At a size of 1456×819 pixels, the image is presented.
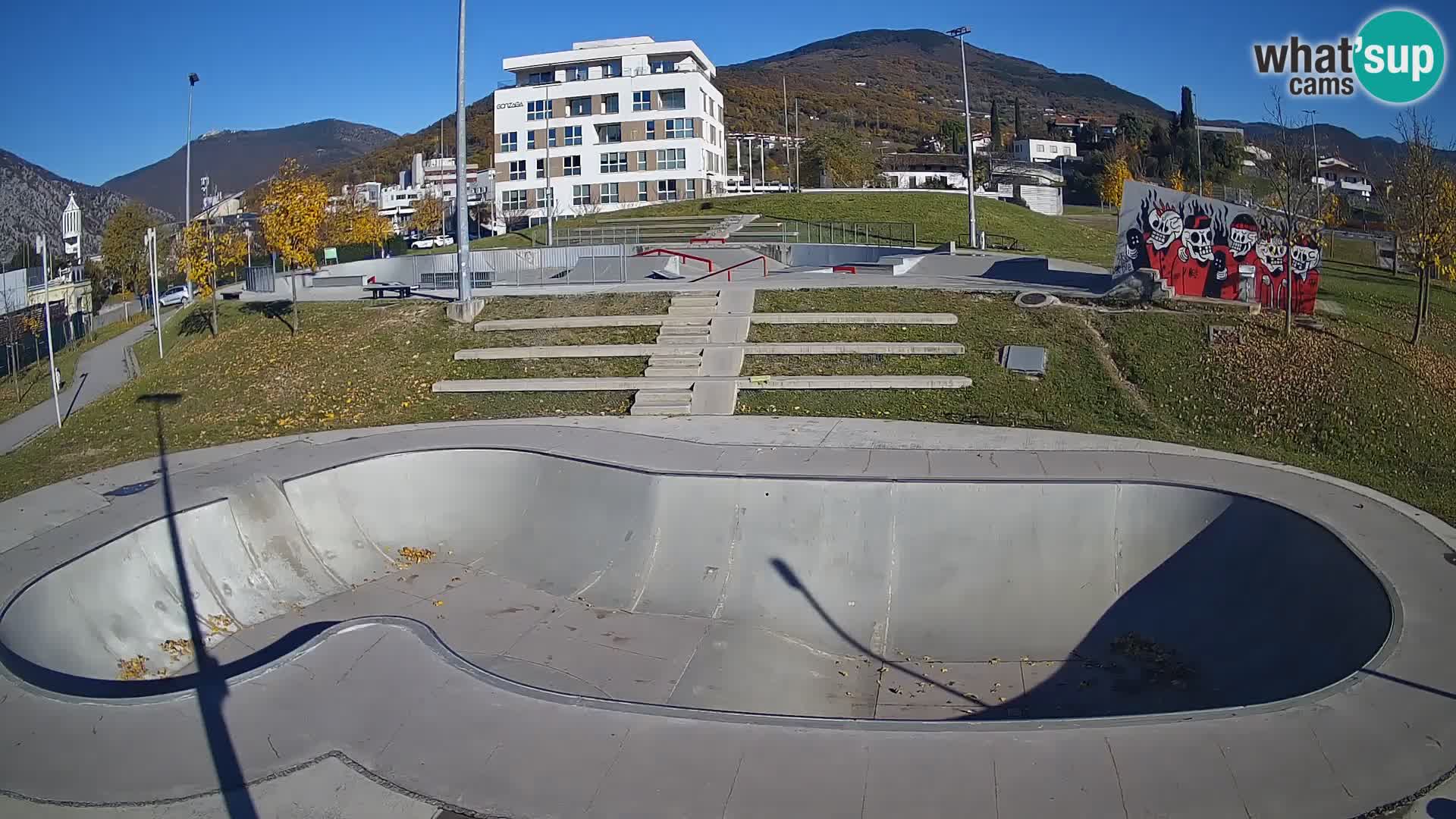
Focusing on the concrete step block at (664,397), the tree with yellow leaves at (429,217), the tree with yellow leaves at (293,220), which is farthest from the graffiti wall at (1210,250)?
the tree with yellow leaves at (429,217)

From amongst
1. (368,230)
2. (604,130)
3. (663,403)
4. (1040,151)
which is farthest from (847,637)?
(1040,151)

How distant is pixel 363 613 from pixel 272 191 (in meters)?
18.9

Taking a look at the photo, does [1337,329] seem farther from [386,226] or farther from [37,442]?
[386,226]

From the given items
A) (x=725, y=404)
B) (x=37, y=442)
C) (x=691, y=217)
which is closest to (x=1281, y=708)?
(x=725, y=404)

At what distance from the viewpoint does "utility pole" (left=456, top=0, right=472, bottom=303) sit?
2389 cm

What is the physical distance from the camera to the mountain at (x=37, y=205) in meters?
48.8

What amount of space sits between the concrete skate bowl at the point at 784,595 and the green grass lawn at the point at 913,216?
94.0ft

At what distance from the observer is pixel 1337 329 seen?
2120 centimetres

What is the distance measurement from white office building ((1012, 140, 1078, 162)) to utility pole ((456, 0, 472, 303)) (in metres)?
98.5

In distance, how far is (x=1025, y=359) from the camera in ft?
68.9

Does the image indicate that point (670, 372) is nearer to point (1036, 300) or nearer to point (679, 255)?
point (1036, 300)

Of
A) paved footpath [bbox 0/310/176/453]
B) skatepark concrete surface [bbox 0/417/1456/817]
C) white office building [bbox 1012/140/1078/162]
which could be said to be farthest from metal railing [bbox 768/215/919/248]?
white office building [bbox 1012/140/1078/162]

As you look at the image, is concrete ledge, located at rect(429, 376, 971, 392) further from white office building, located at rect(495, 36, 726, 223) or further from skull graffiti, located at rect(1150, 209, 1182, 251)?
white office building, located at rect(495, 36, 726, 223)

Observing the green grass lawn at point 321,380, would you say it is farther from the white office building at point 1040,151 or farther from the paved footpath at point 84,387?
the white office building at point 1040,151
